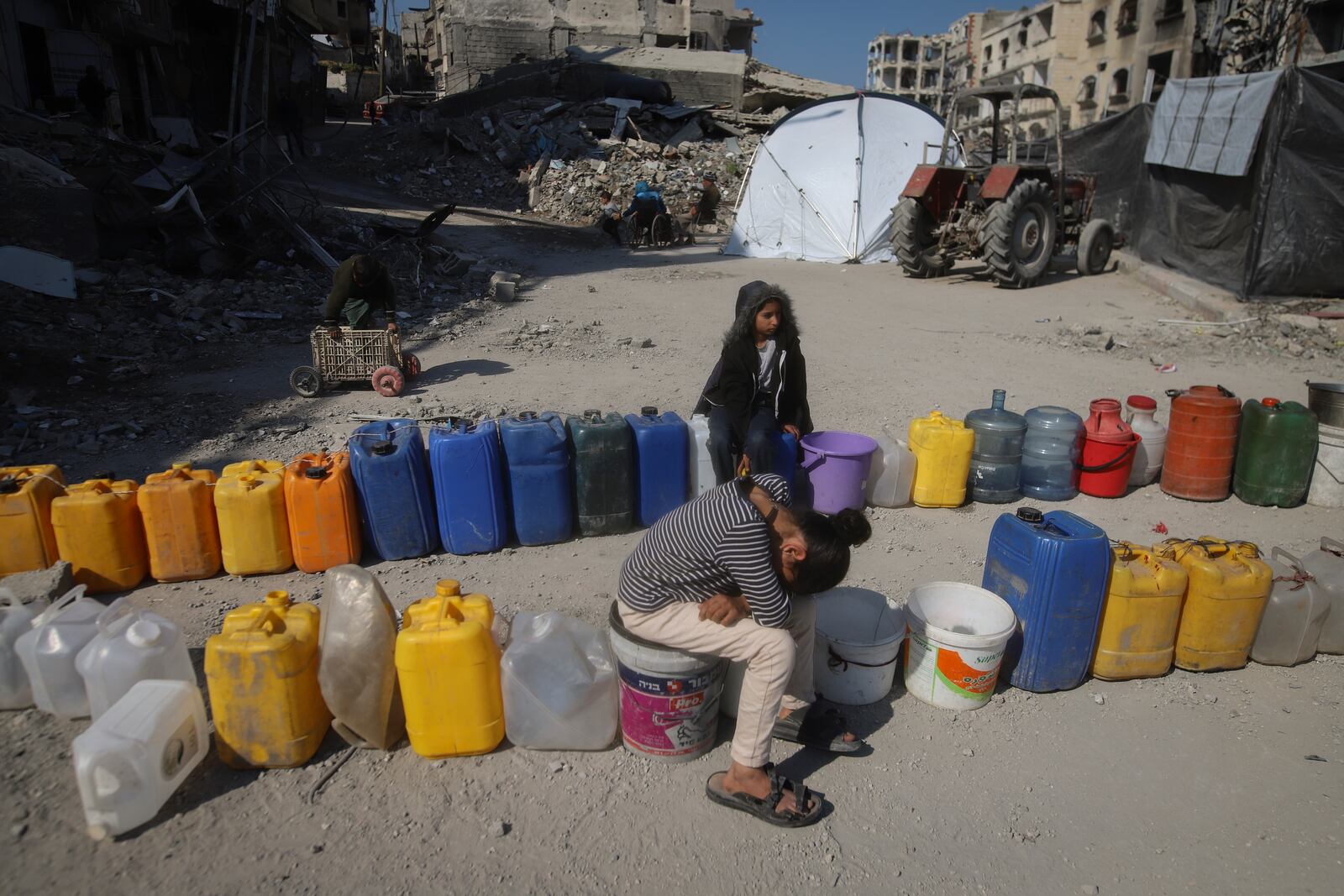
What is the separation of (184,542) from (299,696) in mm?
1704

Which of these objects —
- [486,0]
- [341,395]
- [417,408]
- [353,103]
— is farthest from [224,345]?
[353,103]

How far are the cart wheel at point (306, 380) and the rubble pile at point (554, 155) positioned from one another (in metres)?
14.1

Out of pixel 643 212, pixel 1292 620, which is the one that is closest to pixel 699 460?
pixel 1292 620

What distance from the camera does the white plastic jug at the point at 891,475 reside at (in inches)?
199

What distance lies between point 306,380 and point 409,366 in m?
0.88

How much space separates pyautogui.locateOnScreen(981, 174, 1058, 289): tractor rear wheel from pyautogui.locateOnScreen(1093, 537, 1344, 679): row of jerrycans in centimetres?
932

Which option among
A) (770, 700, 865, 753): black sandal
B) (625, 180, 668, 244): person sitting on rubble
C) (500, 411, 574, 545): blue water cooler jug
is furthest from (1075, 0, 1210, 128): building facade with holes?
(770, 700, 865, 753): black sandal

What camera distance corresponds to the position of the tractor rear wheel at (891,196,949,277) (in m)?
13.0

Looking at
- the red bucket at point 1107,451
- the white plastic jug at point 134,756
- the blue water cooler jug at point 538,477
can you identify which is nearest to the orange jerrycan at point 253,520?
the blue water cooler jug at point 538,477

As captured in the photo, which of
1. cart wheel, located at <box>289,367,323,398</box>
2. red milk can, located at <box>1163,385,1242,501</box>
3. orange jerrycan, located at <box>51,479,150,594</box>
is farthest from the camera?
cart wheel, located at <box>289,367,323,398</box>

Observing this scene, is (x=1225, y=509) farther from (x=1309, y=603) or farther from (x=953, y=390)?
(x=953, y=390)

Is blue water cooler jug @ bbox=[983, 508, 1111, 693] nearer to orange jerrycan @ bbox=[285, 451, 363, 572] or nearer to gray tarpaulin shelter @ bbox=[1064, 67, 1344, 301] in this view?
orange jerrycan @ bbox=[285, 451, 363, 572]

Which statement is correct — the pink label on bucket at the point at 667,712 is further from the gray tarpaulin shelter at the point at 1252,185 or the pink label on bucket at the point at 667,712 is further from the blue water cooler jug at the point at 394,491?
the gray tarpaulin shelter at the point at 1252,185

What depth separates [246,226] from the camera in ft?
39.2
